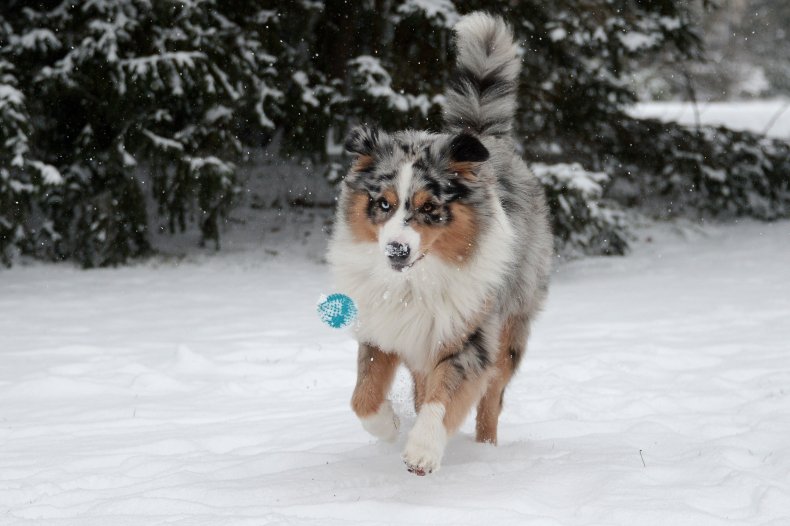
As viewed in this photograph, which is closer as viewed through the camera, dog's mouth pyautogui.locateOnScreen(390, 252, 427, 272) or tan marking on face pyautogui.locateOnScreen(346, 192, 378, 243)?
dog's mouth pyautogui.locateOnScreen(390, 252, 427, 272)

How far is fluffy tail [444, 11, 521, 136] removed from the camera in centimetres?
505

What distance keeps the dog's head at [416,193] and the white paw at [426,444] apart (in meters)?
0.67

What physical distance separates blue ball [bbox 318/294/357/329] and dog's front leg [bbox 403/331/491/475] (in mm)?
476

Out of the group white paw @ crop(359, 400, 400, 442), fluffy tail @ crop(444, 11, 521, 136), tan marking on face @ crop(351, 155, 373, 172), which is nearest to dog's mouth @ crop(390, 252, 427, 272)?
tan marking on face @ crop(351, 155, 373, 172)

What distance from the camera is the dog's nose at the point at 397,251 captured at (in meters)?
3.59

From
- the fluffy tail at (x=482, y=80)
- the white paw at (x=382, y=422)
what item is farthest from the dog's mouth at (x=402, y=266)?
the fluffy tail at (x=482, y=80)

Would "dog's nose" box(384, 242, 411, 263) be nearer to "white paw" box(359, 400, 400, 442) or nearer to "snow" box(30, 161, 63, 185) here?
"white paw" box(359, 400, 400, 442)

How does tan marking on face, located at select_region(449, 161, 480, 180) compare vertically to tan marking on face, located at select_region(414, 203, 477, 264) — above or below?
above

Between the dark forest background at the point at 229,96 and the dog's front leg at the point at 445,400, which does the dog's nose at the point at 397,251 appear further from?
the dark forest background at the point at 229,96

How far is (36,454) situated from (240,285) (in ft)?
18.9

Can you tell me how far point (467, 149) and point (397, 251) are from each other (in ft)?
2.18

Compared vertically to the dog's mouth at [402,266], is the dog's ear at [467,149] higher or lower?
higher

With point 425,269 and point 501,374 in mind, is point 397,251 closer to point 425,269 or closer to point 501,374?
point 425,269

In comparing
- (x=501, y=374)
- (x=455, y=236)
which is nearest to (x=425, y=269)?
(x=455, y=236)
